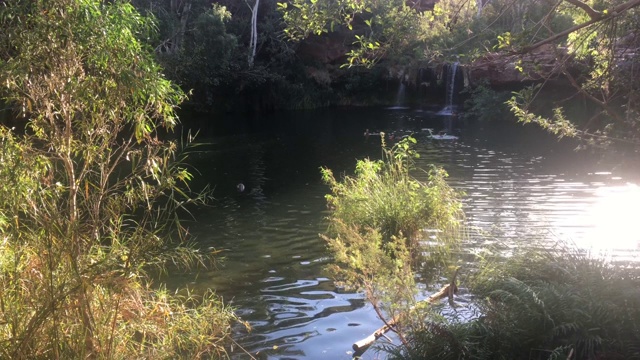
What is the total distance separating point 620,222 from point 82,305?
8.70 m

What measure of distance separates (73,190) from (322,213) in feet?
24.2

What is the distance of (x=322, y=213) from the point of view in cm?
1125

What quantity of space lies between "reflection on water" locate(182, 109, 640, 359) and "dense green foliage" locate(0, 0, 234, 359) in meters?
2.07

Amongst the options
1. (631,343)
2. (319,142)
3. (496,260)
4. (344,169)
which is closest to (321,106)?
(319,142)

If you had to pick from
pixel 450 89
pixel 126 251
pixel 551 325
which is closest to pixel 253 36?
pixel 450 89

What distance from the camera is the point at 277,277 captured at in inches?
314

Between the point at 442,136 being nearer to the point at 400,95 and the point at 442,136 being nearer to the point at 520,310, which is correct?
the point at 400,95

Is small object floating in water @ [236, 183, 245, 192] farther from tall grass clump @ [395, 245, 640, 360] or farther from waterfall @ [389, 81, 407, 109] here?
waterfall @ [389, 81, 407, 109]

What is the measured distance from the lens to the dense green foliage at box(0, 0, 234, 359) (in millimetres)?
3668

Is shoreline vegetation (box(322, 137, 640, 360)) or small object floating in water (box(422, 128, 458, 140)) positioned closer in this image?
shoreline vegetation (box(322, 137, 640, 360))

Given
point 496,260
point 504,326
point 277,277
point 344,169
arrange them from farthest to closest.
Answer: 1. point 344,169
2. point 277,277
3. point 496,260
4. point 504,326

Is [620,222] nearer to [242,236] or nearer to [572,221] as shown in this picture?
[572,221]

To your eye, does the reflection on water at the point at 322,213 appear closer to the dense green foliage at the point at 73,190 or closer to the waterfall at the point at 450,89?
the dense green foliage at the point at 73,190

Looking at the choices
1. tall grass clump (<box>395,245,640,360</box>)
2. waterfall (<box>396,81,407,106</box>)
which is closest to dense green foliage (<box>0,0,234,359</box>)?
tall grass clump (<box>395,245,640,360</box>)
